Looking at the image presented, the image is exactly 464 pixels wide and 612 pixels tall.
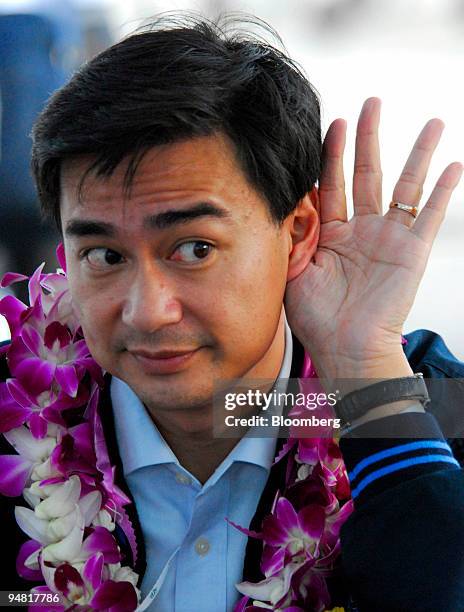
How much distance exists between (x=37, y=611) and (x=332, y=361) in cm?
66

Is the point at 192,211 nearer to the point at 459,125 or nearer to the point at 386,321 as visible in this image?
the point at 386,321

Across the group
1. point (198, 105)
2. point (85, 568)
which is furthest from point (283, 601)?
point (198, 105)

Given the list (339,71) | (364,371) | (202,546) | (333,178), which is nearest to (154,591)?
(202,546)

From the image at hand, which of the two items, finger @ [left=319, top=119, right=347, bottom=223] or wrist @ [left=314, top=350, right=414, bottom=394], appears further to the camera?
finger @ [left=319, top=119, right=347, bottom=223]

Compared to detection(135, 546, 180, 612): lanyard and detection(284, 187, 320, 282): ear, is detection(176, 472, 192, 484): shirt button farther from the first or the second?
detection(284, 187, 320, 282): ear

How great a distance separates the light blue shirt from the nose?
0.32 metres

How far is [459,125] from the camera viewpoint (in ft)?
14.5

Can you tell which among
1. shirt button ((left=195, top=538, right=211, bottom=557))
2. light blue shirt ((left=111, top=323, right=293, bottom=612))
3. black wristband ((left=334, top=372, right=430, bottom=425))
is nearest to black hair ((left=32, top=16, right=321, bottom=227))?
black wristband ((left=334, top=372, right=430, bottom=425))

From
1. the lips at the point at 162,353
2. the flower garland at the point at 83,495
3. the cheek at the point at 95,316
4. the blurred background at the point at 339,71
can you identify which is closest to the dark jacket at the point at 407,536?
the flower garland at the point at 83,495

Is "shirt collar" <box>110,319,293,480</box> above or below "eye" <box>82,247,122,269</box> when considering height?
below

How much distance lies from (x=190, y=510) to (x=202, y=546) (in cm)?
7

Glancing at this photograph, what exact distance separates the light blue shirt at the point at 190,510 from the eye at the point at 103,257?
33cm

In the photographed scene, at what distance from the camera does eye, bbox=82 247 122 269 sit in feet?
5.15

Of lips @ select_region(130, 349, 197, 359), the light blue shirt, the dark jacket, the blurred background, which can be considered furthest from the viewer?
the blurred background
